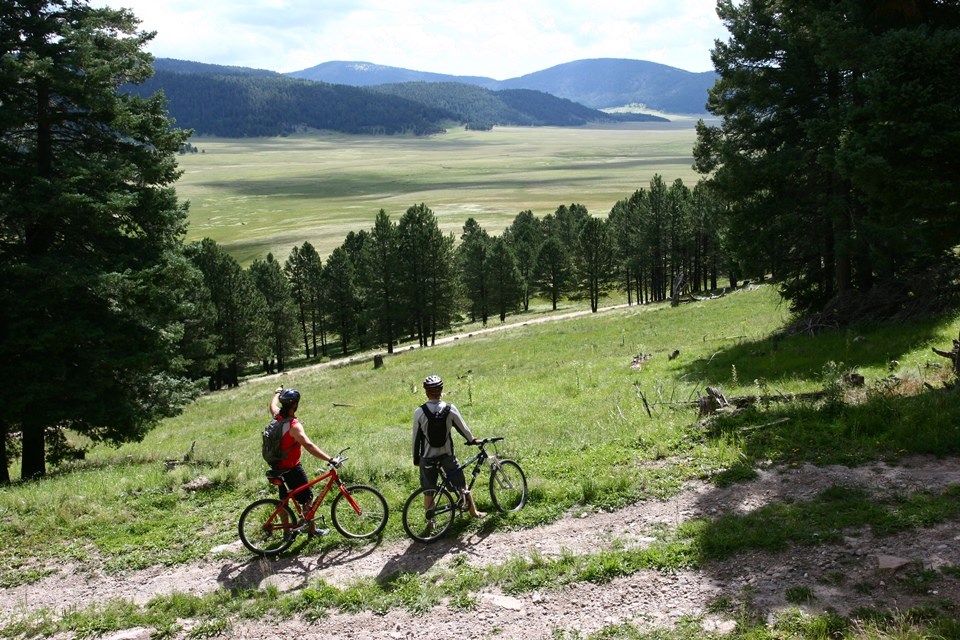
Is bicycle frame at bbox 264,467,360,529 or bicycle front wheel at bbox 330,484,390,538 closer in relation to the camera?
bicycle frame at bbox 264,467,360,529

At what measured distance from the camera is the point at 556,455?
11992 mm

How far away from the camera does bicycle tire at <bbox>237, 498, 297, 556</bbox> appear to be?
9.27 meters

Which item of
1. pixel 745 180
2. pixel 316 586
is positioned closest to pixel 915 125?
pixel 745 180

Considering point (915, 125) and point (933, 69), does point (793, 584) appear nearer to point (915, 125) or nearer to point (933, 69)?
point (915, 125)

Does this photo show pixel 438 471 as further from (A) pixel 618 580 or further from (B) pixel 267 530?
(A) pixel 618 580

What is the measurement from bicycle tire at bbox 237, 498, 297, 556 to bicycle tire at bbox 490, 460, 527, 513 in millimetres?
3095

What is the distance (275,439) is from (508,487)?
3628mm

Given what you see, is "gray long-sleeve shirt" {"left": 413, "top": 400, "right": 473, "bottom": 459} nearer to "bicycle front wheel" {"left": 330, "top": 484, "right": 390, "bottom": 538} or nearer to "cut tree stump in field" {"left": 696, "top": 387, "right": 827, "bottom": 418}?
"bicycle front wheel" {"left": 330, "top": 484, "right": 390, "bottom": 538}

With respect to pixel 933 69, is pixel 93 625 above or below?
below

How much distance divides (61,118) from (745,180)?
20278 millimetres

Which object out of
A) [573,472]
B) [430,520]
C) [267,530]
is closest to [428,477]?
[430,520]

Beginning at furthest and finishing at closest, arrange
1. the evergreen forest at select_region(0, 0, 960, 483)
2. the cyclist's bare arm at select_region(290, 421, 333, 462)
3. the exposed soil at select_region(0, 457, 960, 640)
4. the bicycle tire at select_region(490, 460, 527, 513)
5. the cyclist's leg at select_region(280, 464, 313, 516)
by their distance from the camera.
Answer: the evergreen forest at select_region(0, 0, 960, 483)
the bicycle tire at select_region(490, 460, 527, 513)
the cyclist's leg at select_region(280, 464, 313, 516)
the cyclist's bare arm at select_region(290, 421, 333, 462)
the exposed soil at select_region(0, 457, 960, 640)

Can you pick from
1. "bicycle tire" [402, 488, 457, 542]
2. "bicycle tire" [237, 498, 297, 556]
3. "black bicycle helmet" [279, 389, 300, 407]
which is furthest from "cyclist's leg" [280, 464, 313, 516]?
"bicycle tire" [402, 488, 457, 542]

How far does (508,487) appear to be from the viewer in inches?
392
